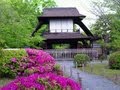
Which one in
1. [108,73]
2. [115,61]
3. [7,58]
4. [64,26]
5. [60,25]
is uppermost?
[7,58]

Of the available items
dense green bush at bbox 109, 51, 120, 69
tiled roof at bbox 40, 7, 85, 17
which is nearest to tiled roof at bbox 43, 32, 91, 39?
tiled roof at bbox 40, 7, 85, 17

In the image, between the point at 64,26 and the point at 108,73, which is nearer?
the point at 108,73

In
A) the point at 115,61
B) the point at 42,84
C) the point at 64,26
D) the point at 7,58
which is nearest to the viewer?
the point at 42,84

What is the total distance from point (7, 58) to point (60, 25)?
1368 inches

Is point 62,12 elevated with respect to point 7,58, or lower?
lower

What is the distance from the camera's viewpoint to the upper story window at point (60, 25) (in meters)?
58.4

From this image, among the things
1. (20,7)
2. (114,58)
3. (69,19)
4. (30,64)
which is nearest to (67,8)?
(69,19)

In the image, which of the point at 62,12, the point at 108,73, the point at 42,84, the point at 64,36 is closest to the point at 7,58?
the point at 108,73

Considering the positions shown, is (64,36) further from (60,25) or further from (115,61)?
(115,61)

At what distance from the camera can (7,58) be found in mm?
Result: 24219

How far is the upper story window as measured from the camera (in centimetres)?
5844

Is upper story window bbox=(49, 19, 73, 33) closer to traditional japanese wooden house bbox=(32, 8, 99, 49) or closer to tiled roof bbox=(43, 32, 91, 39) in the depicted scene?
traditional japanese wooden house bbox=(32, 8, 99, 49)

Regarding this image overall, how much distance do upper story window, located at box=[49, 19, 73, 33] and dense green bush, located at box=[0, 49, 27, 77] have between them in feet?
111

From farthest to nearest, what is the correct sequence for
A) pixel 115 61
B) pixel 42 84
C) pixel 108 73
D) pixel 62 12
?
pixel 62 12 → pixel 115 61 → pixel 108 73 → pixel 42 84
